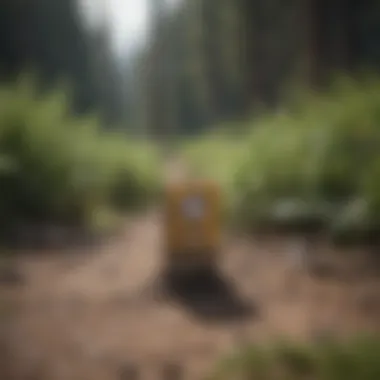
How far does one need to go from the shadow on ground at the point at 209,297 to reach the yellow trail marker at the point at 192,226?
2 cm

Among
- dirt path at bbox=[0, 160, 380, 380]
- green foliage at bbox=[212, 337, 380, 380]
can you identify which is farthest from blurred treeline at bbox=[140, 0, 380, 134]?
green foliage at bbox=[212, 337, 380, 380]

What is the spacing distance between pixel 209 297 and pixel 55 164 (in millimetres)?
406

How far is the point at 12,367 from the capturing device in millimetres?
1593

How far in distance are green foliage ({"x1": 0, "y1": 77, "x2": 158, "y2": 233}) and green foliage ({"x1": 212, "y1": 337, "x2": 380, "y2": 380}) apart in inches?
14.6

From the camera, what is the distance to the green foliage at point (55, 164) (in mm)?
1628

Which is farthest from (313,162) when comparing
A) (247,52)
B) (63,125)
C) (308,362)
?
(63,125)

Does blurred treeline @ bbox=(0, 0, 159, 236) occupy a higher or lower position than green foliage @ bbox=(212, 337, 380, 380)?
higher

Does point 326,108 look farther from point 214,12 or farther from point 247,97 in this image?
point 214,12

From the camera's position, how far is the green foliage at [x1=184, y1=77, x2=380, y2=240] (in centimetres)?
162

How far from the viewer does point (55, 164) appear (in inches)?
64.8

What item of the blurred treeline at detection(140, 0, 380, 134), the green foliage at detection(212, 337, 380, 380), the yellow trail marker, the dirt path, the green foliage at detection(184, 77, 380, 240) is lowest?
the green foliage at detection(212, 337, 380, 380)

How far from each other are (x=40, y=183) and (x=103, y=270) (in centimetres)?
22

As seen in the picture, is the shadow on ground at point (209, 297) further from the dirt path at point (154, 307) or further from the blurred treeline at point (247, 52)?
the blurred treeline at point (247, 52)

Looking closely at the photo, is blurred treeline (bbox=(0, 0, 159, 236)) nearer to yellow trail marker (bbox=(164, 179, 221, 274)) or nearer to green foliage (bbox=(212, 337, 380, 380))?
yellow trail marker (bbox=(164, 179, 221, 274))
